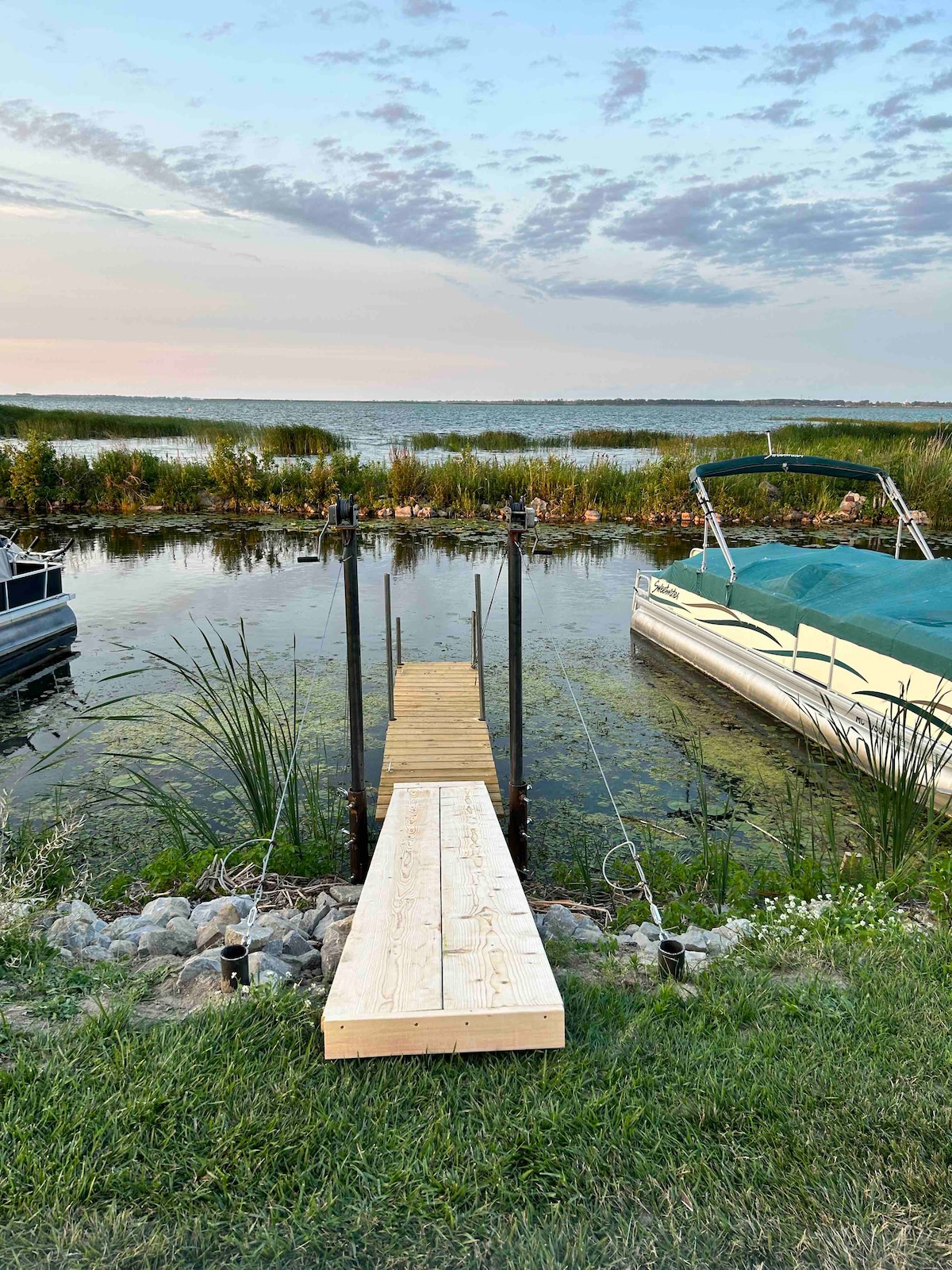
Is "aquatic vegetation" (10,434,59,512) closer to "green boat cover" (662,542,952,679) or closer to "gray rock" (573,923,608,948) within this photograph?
"green boat cover" (662,542,952,679)

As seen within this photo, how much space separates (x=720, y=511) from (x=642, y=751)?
15.3 m

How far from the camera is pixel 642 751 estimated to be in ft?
22.9

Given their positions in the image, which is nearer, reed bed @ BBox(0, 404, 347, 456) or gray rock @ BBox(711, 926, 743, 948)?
gray rock @ BBox(711, 926, 743, 948)

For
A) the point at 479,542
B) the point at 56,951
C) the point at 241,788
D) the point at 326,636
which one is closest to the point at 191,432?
the point at 479,542

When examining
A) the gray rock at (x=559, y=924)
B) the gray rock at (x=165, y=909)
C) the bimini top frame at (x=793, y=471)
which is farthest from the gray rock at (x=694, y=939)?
the bimini top frame at (x=793, y=471)

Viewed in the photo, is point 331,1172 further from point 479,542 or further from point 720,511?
point 720,511

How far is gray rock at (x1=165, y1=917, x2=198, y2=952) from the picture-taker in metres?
3.45

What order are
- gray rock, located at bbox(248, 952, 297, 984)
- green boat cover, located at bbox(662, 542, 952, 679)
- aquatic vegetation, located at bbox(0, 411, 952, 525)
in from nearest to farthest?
gray rock, located at bbox(248, 952, 297, 984)
green boat cover, located at bbox(662, 542, 952, 679)
aquatic vegetation, located at bbox(0, 411, 952, 525)

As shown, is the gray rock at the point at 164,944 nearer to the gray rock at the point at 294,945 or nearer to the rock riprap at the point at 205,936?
the rock riprap at the point at 205,936

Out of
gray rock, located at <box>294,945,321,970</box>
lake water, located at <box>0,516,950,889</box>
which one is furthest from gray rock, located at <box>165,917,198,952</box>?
lake water, located at <box>0,516,950,889</box>

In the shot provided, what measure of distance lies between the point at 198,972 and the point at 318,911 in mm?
914

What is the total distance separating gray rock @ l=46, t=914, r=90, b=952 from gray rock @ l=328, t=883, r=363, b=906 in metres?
1.15

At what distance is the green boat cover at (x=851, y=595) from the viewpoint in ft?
20.3

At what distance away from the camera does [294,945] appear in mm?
3463
